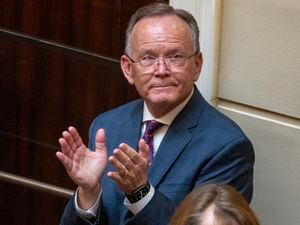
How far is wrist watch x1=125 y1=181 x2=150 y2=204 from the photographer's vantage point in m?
2.79

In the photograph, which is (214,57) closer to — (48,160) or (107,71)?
(107,71)

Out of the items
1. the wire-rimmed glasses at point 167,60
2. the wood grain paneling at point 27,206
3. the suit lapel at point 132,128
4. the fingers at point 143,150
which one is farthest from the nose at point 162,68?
the wood grain paneling at point 27,206

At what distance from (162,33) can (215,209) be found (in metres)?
1.02

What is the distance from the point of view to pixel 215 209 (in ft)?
7.20

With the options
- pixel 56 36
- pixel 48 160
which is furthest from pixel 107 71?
pixel 48 160

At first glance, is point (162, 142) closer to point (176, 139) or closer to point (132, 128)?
point (176, 139)

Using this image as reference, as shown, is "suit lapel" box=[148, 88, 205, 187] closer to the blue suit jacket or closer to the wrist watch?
the blue suit jacket

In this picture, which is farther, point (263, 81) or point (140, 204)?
point (263, 81)

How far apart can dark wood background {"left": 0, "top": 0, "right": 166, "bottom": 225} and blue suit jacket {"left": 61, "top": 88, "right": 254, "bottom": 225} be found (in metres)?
0.91

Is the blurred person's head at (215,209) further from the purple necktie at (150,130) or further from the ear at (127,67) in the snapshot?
the ear at (127,67)

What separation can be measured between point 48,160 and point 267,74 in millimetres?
1426

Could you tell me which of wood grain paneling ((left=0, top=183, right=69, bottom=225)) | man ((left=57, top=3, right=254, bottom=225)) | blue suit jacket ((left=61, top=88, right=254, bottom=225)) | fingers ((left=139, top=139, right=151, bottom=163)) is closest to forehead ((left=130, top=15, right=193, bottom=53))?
man ((left=57, top=3, right=254, bottom=225))

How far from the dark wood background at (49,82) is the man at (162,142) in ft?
2.61

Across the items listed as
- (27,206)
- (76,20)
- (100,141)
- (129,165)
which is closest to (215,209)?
(129,165)
